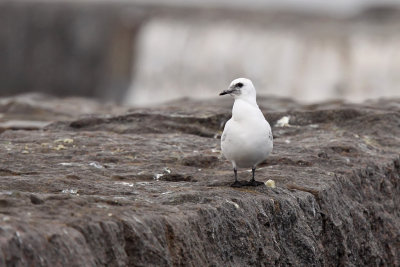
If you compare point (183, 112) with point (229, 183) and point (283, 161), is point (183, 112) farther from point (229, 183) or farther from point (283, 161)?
point (229, 183)

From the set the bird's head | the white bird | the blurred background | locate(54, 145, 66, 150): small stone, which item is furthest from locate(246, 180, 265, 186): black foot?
the blurred background

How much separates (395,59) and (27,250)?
1969cm

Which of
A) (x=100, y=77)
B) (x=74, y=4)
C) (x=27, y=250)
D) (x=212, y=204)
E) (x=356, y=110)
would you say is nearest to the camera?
(x=27, y=250)

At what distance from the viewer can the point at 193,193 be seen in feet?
21.5

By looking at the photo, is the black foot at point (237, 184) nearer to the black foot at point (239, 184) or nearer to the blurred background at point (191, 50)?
the black foot at point (239, 184)

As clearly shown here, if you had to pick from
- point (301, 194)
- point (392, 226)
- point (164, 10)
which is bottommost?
point (392, 226)

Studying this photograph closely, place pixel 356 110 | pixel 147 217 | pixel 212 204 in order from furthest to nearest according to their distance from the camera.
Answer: pixel 356 110 < pixel 212 204 < pixel 147 217

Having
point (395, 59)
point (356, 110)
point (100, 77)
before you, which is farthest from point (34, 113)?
point (100, 77)

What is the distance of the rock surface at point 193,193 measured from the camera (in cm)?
551

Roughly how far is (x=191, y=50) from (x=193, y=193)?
67.9 ft

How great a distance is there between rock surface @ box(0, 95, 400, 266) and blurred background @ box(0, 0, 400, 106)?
13847mm

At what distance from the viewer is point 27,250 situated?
4.92m

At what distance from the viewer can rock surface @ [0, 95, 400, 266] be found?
5508 millimetres

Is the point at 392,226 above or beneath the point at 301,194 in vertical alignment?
beneath
